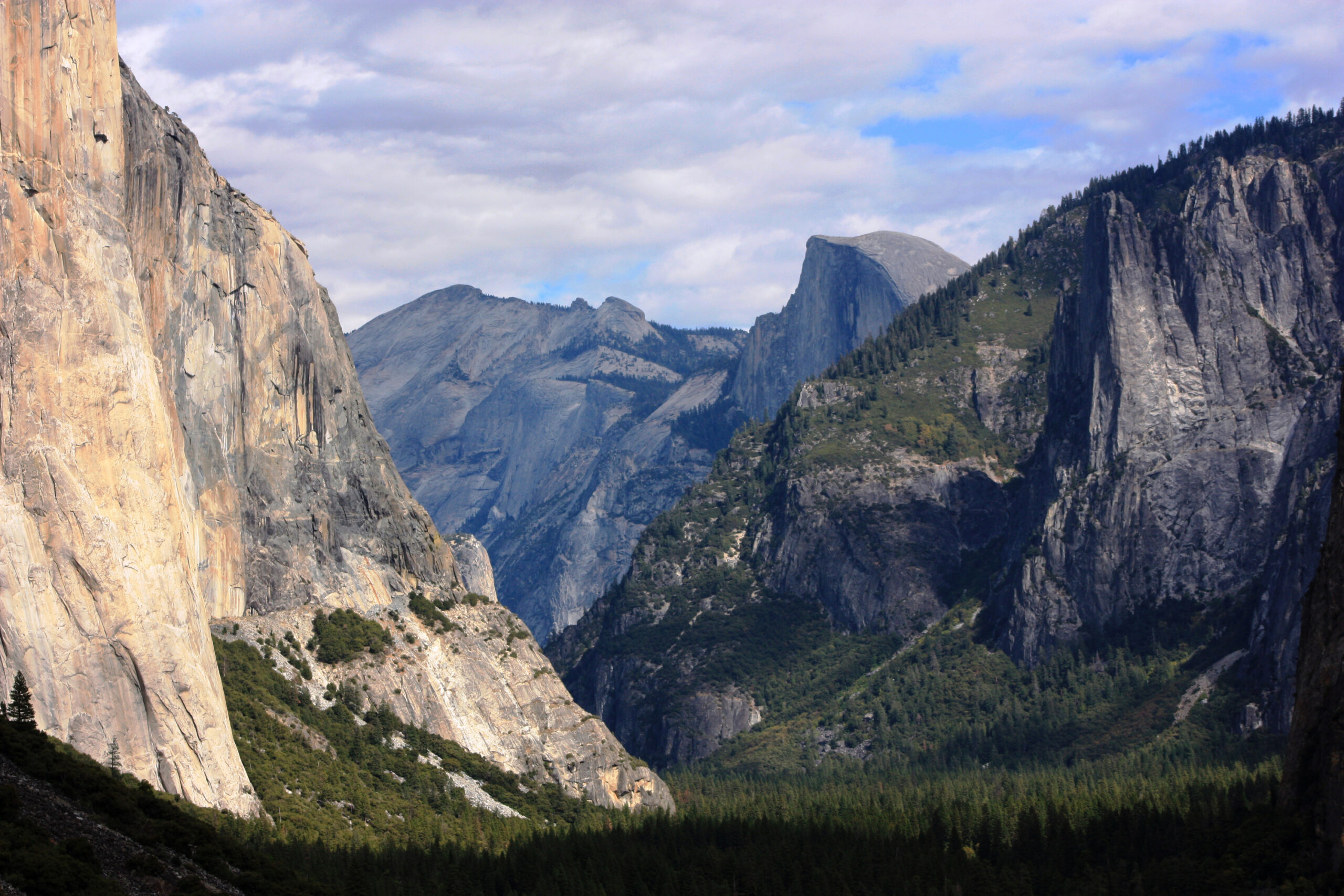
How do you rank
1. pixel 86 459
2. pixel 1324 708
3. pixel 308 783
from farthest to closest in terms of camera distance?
1. pixel 308 783
2. pixel 1324 708
3. pixel 86 459

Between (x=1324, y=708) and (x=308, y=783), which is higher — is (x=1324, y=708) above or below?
below

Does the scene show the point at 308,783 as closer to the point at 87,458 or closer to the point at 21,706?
the point at 87,458

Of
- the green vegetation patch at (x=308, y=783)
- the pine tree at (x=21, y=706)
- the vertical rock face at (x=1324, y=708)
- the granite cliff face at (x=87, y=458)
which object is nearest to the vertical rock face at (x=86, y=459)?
the granite cliff face at (x=87, y=458)

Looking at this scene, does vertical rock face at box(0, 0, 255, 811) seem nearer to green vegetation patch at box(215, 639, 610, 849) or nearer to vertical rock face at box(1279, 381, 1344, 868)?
green vegetation patch at box(215, 639, 610, 849)

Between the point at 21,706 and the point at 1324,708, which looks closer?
the point at 21,706

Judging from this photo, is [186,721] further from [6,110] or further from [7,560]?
[6,110]

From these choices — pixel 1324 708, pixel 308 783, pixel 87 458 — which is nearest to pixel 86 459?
pixel 87 458

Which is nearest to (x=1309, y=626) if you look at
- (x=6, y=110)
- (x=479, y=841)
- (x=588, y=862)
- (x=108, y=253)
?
(x=588, y=862)
